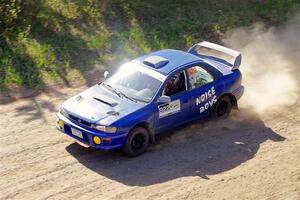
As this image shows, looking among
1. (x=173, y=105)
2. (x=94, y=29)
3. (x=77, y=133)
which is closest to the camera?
(x=77, y=133)

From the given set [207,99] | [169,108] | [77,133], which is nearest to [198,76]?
[207,99]

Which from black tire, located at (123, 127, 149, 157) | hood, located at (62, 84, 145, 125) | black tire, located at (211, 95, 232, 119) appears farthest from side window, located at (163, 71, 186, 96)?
black tire, located at (211, 95, 232, 119)

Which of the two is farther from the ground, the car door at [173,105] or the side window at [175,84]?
the side window at [175,84]

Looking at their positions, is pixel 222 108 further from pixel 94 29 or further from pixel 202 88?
pixel 94 29

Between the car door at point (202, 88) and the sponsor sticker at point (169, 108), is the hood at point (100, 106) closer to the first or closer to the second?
the sponsor sticker at point (169, 108)

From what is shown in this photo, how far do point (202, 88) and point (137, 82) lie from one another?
1513 millimetres

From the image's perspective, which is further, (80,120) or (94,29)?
(94,29)

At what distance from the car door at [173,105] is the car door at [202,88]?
6.8 inches

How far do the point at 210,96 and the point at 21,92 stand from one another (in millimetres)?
4714

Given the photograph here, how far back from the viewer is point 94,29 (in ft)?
54.9

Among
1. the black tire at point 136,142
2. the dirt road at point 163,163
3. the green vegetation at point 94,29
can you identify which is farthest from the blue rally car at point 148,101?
the green vegetation at point 94,29

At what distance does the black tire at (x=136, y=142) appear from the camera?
10555 millimetres

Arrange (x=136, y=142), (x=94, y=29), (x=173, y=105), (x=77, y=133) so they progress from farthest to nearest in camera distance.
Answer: (x=94, y=29) → (x=173, y=105) → (x=136, y=142) → (x=77, y=133)

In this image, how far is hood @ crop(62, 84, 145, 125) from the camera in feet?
34.0
